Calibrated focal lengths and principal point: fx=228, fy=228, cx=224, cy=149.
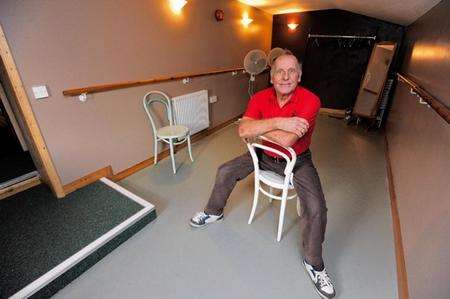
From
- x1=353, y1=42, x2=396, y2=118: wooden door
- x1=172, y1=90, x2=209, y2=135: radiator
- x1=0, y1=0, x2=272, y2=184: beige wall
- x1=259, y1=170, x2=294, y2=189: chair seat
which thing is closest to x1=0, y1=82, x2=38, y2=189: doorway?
x1=0, y1=0, x2=272, y2=184: beige wall

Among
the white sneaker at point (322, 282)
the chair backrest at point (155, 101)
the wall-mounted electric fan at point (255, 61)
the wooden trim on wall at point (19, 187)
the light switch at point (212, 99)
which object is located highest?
the wall-mounted electric fan at point (255, 61)

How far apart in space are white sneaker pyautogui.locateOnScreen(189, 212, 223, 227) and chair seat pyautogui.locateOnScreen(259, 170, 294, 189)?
0.55 metres

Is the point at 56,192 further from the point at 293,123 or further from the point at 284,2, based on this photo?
the point at 284,2

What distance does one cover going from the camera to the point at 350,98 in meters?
4.73

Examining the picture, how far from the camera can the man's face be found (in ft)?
5.00

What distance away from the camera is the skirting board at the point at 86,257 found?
4.37 feet

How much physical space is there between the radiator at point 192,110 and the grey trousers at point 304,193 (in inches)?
61.3

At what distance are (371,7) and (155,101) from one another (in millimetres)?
3213

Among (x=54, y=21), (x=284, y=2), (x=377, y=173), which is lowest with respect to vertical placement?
(x=377, y=173)

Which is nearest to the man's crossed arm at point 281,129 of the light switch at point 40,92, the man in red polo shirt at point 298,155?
the man in red polo shirt at point 298,155

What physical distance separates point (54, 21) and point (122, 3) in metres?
0.67

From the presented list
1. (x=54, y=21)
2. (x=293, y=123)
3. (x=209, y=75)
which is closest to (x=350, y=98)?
(x=209, y=75)

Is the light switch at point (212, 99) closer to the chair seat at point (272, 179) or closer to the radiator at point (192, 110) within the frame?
the radiator at point (192, 110)

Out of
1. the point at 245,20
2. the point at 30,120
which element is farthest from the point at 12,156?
the point at 245,20
